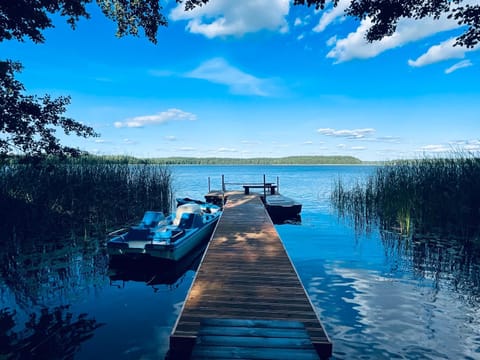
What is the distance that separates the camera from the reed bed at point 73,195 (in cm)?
1001

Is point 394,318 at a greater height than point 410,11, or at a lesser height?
lesser

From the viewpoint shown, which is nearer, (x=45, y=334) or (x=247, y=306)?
(x=247, y=306)

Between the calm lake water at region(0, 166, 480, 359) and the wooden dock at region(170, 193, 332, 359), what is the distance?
1000 mm

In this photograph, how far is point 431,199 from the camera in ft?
38.1

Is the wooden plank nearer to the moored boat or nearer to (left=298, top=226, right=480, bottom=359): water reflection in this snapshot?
(left=298, top=226, right=480, bottom=359): water reflection

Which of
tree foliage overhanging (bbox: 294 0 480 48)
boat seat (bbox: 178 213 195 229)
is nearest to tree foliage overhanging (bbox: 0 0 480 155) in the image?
tree foliage overhanging (bbox: 294 0 480 48)

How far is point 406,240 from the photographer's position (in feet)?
35.0

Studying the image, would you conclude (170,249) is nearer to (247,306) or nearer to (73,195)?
(247,306)

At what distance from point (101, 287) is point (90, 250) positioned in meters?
3.05

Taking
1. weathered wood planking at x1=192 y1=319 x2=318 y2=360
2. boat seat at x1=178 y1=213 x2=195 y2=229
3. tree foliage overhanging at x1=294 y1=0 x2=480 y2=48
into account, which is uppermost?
tree foliage overhanging at x1=294 y1=0 x2=480 y2=48

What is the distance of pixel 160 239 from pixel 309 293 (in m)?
4.48

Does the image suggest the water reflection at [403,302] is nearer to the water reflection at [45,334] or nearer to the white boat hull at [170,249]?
the white boat hull at [170,249]

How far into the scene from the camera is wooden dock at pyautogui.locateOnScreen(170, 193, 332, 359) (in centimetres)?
320

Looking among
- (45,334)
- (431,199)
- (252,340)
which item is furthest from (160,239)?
(431,199)
